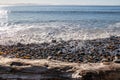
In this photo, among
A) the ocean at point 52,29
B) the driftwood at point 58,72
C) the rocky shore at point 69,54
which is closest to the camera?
the driftwood at point 58,72

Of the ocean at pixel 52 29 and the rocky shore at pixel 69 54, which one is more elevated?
the rocky shore at pixel 69 54

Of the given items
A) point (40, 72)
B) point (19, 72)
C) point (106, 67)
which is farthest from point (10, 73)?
point (106, 67)

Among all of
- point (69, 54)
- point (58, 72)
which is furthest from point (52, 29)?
point (58, 72)

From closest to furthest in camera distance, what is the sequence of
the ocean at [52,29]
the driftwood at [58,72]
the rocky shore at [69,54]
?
the driftwood at [58,72] → the rocky shore at [69,54] → the ocean at [52,29]

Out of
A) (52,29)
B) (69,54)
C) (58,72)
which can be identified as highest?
(58,72)

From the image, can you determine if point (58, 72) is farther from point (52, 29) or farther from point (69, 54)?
point (52, 29)

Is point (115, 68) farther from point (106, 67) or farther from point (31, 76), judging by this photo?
point (31, 76)

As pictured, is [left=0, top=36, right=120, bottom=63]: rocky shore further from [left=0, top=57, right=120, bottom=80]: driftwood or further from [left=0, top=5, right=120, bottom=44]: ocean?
[left=0, top=57, right=120, bottom=80]: driftwood

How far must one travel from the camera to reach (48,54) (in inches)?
554

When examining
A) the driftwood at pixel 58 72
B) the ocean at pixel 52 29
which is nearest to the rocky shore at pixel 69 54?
the ocean at pixel 52 29

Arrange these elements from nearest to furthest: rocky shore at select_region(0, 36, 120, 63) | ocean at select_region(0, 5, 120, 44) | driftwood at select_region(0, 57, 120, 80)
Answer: driftwood at select_region(0, 57, 120, 80), rocky shore at select_region(0, 36, 120, 63), ocean at select_region(0, 5, 120, 44)

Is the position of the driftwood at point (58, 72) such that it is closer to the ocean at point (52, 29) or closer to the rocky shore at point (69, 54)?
the rocky shore at point (69, 54)

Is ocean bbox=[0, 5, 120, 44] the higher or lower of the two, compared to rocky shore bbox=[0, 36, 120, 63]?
lower

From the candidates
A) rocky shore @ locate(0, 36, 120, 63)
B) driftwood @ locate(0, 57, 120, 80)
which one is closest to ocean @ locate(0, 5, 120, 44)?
rocky shore @ locate(0, 36, 120, 63)
